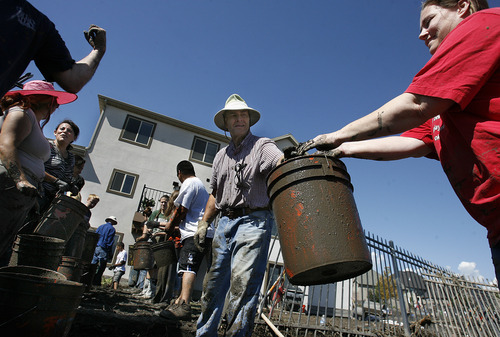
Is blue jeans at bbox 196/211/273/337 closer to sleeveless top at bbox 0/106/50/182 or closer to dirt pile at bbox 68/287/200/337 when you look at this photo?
dirt pile at bbox 68/287/200/337

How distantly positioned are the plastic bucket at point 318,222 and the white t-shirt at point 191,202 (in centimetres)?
296

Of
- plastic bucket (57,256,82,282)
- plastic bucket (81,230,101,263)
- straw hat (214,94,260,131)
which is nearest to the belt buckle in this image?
straw hat (214,94,260,131)

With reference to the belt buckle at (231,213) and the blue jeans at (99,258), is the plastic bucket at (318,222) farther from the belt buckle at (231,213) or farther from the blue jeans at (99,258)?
the blue jeans at (99,258)

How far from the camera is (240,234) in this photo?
2.70m

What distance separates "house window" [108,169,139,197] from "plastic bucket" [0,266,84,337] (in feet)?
51.9

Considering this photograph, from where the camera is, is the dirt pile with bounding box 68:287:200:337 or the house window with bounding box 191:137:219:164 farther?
the house window with bounding box 191:137:219:164

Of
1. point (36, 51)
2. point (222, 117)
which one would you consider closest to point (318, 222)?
point (36, 51)

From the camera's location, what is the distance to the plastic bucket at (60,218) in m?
3.21

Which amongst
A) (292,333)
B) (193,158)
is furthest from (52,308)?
(193,158)

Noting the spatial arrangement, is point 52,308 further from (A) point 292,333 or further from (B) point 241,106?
(A) point 292,333

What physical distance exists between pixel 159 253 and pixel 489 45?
5.37 metres

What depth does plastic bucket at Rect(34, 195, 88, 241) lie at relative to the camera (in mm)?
3211

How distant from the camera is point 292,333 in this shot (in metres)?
5.19

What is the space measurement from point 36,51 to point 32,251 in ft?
6.15
